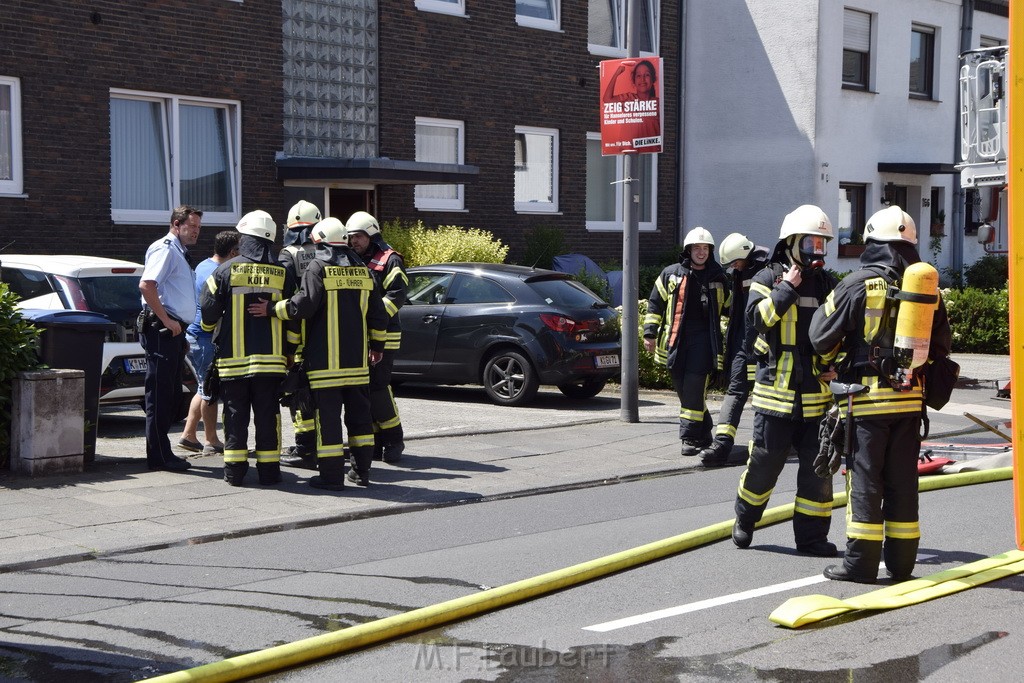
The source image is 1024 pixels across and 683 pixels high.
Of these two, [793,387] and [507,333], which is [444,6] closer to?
[507,333]

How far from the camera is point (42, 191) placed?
625 inches

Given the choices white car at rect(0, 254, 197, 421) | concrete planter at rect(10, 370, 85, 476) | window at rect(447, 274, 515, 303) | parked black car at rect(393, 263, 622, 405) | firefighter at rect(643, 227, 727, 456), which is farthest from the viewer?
window at rect(447, 274, 515, 303)

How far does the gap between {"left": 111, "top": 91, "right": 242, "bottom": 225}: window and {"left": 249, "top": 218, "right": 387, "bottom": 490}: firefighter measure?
8488 mm

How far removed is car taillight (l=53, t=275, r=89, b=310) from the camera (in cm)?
1130

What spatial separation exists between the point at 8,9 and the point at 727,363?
392 inches

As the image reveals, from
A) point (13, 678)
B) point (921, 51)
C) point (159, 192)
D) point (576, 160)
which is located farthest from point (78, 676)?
point (921, 51)

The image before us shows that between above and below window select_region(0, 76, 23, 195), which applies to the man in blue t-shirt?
below

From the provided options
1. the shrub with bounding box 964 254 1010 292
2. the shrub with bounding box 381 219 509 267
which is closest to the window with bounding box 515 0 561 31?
the shrub with bounding box 381 219 509 267

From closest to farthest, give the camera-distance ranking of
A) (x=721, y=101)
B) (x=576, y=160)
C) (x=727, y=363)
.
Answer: (x=727, y=363) → (x=576, y=160) → (x=721, y=101)

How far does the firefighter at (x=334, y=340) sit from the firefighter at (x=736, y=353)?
9.97 ft

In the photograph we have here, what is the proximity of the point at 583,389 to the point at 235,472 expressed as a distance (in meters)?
6.17

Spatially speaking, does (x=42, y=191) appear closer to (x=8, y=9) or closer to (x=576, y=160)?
(x=8, y=9)

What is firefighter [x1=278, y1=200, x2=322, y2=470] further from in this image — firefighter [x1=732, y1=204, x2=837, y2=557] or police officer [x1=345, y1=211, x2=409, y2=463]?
firefighter [x1=732, y1=204, x2=837, y2=557]

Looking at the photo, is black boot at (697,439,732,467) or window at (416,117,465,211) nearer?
black boot at (697,439,732,467)
